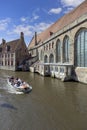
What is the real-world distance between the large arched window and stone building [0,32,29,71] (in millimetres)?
33011

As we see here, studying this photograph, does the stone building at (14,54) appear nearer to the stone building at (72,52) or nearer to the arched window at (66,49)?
the stone building at (72,52)

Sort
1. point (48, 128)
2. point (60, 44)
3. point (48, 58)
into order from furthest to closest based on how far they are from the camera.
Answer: point (48, 58)
point (60, 44)
point (48, 128)

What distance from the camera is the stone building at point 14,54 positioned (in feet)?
224

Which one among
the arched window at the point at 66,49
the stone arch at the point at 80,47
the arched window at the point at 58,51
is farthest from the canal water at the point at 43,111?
the arched window at the point at 58,51

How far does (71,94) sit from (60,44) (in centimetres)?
2301

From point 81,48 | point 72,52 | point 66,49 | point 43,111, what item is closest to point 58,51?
point 66,49

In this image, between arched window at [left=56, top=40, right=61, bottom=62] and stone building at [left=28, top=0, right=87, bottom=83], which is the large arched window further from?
arched window at [left=56, top=40, right=61, bottom=62]

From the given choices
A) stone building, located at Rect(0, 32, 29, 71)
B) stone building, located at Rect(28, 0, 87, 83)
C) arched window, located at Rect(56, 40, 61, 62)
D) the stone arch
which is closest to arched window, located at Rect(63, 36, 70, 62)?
stone building, located at Rect(28, 0, 87, 83)

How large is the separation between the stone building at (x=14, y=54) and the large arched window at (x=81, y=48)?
33011 millimetres

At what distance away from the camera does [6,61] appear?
73.4 metres

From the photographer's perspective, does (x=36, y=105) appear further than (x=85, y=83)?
No

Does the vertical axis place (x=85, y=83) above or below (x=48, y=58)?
below

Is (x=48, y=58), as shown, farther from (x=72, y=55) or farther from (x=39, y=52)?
(x=72, y=55)

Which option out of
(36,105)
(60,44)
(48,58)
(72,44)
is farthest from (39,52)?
(36,105)
